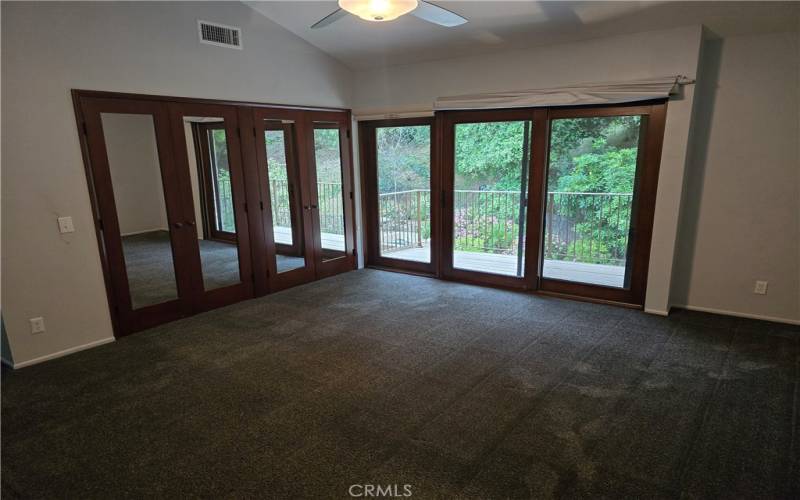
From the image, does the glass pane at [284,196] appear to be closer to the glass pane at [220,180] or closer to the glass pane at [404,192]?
the glass pane at [220,180]

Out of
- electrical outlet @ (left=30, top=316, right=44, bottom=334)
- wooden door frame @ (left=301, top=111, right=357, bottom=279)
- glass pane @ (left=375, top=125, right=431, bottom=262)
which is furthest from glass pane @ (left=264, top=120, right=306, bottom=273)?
electrical outlet @ (left=30, top=316, right=44, bottom=334)

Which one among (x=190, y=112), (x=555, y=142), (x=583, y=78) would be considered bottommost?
(x=555, y=142)

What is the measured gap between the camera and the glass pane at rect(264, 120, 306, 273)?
4719 millimetres

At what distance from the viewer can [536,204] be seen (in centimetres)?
448

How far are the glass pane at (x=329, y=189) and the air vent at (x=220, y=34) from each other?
3.96 ft

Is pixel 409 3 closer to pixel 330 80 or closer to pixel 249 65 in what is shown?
pixel 249 65

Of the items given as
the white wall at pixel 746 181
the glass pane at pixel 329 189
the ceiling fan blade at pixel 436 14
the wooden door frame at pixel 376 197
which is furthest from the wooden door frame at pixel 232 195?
the white wall at pixel 746 181

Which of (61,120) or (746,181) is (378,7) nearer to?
(61,120)

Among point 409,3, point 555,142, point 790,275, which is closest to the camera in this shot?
point 409,3

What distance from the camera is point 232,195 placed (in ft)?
14.4

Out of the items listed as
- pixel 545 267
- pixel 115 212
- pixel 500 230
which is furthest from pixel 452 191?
pixel 115 212

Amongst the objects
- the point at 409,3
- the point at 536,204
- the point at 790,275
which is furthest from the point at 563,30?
the point at 790,275

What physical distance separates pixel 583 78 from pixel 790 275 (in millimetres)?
2394

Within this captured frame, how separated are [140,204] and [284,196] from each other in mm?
1480
